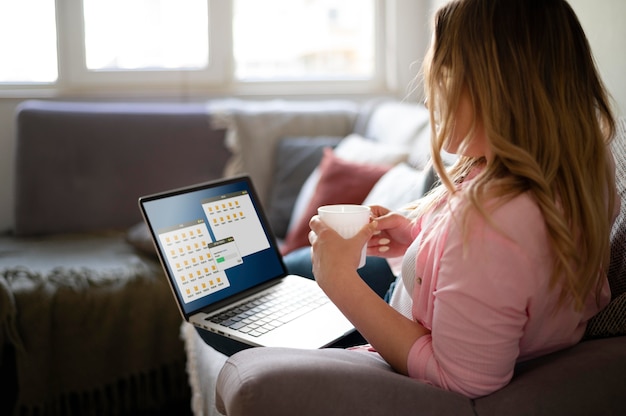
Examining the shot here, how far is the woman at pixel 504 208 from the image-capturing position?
885 mm

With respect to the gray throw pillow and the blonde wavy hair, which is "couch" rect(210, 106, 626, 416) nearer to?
the blonde wavy hair

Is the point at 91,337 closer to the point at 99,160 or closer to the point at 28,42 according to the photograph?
the point at 99,160

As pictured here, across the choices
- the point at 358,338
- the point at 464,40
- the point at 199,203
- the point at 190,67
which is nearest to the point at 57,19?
the point at 190,67

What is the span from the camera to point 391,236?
1.30 metres

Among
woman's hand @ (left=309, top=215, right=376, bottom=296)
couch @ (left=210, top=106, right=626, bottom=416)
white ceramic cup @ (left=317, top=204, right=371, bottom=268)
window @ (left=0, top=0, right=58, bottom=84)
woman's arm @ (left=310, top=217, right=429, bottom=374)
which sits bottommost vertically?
couch @ (left=210, top=106, right=626, bottom=416)

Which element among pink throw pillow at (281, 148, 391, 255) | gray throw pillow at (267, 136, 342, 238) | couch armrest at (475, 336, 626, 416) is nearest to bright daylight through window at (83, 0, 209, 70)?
gray throw pillow at (267, 136, 342, 238)

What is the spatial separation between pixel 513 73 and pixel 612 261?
0.41 meters

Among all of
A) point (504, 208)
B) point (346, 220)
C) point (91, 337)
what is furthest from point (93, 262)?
point (504, 208)

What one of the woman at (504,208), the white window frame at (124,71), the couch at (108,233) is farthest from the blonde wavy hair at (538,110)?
the white window frame at (124,71)

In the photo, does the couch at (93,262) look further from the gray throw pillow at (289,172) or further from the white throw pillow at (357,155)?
the white throw pillow at (357,155)

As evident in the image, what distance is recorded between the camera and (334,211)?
1084mm

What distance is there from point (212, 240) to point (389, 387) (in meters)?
0.53

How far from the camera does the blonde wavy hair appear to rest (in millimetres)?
918

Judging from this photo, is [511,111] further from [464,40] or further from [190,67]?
[190,67]
